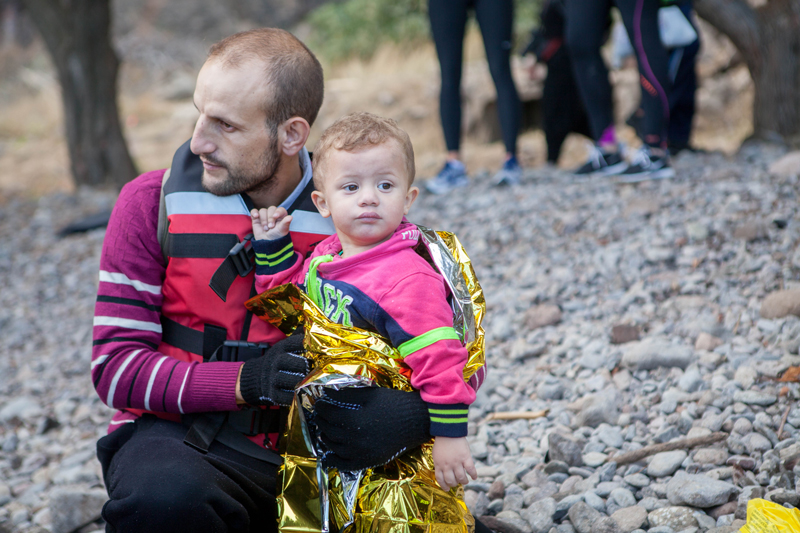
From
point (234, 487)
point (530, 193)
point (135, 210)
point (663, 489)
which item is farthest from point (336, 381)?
point (530, 193)

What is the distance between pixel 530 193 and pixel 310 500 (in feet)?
12.1

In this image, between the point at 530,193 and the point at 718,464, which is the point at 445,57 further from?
the point at 718,464

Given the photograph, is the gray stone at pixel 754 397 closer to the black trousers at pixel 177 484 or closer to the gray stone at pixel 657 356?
the gray stone at pixel 657 356

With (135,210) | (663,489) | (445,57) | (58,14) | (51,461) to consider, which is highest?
(58,14)

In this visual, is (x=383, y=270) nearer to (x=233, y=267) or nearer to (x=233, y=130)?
(x=233, y=267)

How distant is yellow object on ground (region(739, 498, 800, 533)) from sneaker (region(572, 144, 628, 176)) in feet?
11.5

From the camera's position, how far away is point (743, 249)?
3326mm

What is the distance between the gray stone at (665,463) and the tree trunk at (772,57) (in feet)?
14.2

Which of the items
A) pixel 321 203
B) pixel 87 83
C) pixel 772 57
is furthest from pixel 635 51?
pixel 87 83

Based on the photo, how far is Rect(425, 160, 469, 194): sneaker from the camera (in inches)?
214

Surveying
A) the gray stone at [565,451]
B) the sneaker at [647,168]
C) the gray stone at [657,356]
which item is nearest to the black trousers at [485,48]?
the sneaker at [647,168]

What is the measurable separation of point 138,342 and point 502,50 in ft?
12.9

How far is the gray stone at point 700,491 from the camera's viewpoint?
71.6 inches

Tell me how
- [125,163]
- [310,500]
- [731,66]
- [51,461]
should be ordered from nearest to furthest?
[310,500], [51,461], [125,163], [731,66]
